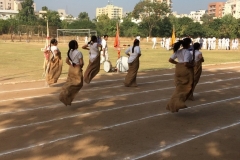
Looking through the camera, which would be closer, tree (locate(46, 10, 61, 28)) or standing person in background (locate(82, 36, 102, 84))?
standing person in background (locate(82, 36, 102, 84))

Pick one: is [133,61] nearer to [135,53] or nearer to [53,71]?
[135,53]

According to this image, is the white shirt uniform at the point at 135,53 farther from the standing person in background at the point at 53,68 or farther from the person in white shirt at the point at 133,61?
the standing person in background at the point at 53,68

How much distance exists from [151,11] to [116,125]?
7004cm

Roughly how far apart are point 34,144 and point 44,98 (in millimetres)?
4171

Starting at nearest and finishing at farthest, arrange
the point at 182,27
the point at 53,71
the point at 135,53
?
1. the point at 53,71
2. the point at 135,53
3. the point at 182,27

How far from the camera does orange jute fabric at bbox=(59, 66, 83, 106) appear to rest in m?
8.73

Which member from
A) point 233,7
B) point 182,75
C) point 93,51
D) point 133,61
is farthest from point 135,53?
point 233,7

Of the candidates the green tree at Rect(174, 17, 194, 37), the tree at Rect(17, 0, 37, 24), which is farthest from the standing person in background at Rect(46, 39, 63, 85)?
the tree at Rect(17, 0, 37, 24)

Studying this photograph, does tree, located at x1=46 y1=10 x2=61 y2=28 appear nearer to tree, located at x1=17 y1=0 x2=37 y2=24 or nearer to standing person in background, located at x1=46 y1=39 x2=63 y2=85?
tree, located at x1=17 y1=0 x2=37 y2=24

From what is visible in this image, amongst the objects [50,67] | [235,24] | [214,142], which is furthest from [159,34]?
[214,142]

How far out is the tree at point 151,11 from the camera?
244ft

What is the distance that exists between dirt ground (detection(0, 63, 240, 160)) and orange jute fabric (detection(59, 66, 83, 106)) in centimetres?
29

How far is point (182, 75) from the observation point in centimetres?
812

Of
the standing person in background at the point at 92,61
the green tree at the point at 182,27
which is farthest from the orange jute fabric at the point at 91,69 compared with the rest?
the green tree at the point at 182,27
